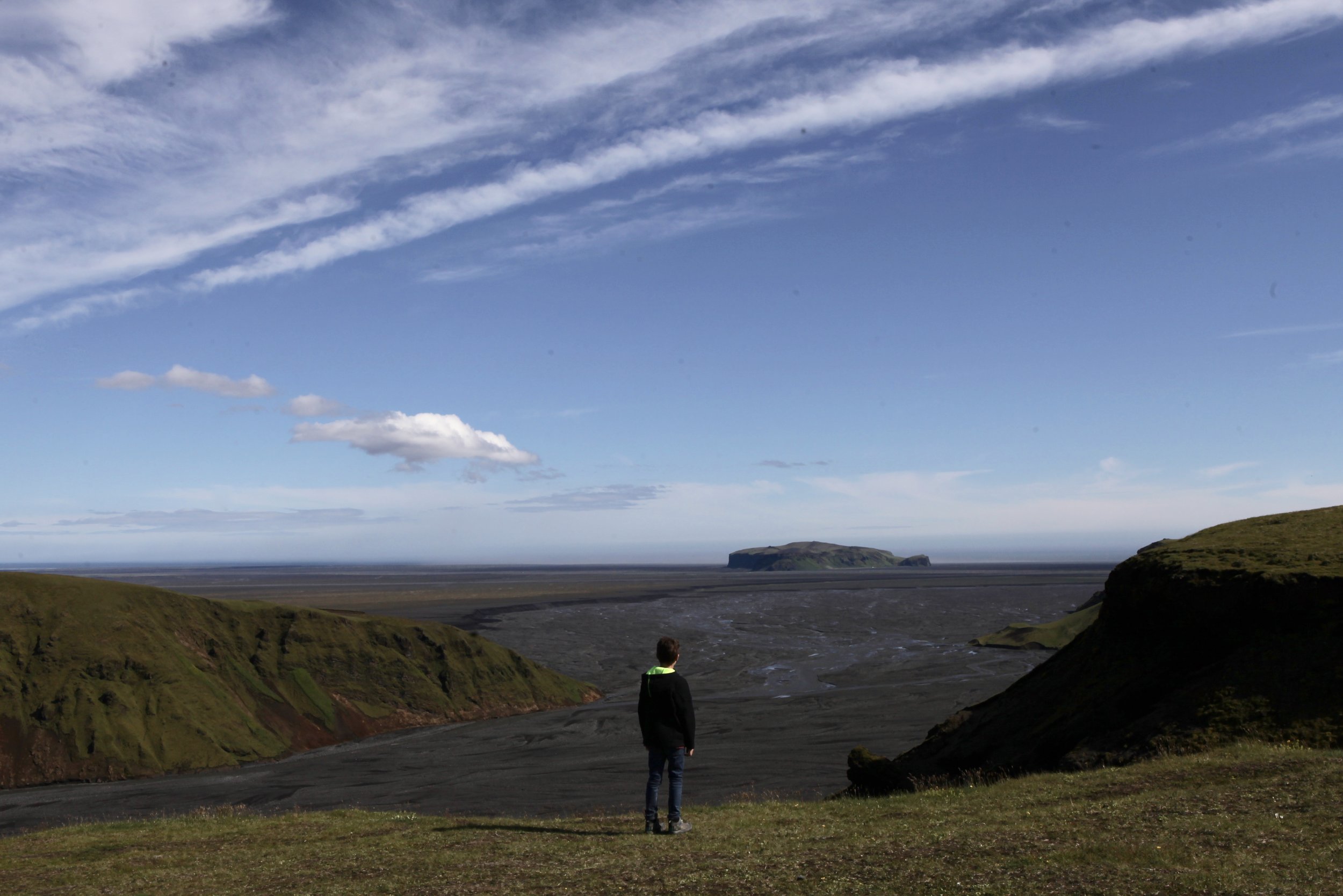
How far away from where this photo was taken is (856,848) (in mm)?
11938

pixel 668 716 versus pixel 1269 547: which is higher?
pixel 1269 547

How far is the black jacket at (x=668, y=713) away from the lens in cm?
1324

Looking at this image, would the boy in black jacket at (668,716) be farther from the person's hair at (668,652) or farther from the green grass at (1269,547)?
the green grass at (1269,547)

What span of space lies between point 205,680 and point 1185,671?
43024mm

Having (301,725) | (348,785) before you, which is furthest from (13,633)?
(348,785)

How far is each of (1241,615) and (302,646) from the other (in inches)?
1869

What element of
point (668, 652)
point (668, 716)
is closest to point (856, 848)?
point (668, 716)

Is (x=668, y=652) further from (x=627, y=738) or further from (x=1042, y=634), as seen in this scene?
A: (x=1042, y=634)

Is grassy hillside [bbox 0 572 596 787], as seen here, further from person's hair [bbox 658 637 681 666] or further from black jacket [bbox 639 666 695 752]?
person's hair [bbox 658 637 681 666]

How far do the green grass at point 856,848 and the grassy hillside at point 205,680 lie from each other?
26.3 metres

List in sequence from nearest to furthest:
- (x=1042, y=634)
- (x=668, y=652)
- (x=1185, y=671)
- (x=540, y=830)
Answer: (x=668, y=652)
(x=540, y=830)
(x=1185, y=671)
(x=1042, y=634)

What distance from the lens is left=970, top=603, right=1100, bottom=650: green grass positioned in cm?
7981

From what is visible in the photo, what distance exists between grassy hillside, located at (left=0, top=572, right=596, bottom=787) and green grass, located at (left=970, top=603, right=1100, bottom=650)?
4165 centimetres

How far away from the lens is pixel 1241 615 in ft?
65.8
